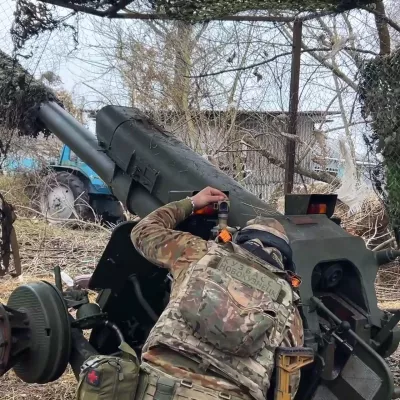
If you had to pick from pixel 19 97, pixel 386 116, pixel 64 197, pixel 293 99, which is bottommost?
pixel 64 197

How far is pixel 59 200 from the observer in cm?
1093

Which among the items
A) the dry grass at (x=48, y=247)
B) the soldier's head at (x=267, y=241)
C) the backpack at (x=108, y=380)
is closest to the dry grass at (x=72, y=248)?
the dry grass at (x=48, y=247)

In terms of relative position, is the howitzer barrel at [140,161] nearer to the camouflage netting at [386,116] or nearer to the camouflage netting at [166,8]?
the camouflage netting at [166,8]

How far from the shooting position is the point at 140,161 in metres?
4.01

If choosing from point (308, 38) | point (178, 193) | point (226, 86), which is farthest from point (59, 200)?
point (178, 193)

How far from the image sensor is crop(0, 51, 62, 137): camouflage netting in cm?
432

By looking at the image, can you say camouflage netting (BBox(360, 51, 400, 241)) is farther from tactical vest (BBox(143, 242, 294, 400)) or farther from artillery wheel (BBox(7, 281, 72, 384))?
artillery wheel (BBox(7, 281, 72, 384))

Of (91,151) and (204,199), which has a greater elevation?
(91,151)

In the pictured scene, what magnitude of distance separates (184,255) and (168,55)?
668cm

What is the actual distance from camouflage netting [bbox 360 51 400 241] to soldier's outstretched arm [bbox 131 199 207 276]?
6.70 feet

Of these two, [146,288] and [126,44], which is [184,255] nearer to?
[146,288]

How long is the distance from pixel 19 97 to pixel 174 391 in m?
2.76

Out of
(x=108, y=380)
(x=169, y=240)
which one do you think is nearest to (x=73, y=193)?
(x=169, y=240)

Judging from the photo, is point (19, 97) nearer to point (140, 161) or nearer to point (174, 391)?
point (140, 161)
